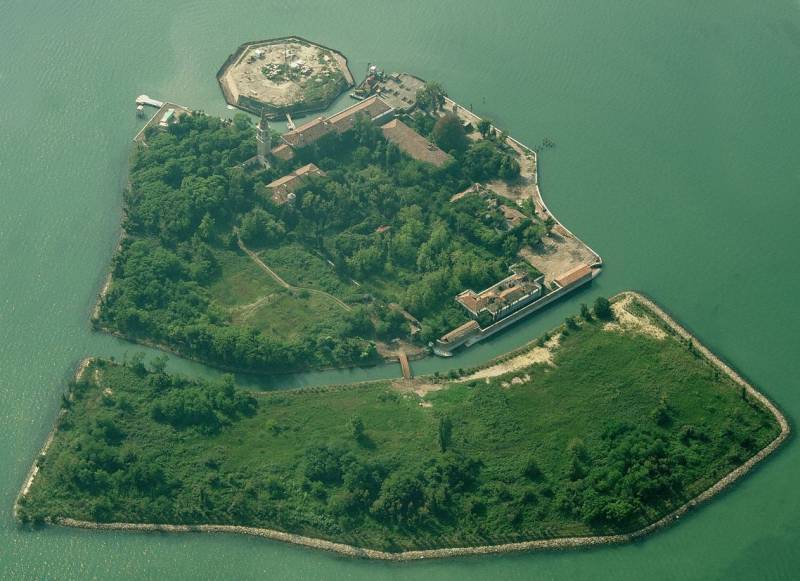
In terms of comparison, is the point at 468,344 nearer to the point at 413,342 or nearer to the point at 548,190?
the point at 413,342

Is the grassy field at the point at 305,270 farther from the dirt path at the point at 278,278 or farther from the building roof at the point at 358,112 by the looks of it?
the building roof at the point at 358,112

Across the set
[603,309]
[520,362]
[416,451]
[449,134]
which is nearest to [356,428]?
[416,451]

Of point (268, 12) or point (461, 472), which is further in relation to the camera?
point (268, 12)

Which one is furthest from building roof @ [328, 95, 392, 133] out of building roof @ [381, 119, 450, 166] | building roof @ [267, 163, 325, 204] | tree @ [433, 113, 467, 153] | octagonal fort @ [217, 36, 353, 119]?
tree @ [433, 113, 467, 153]

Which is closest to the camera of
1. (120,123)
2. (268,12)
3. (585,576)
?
(585,576)

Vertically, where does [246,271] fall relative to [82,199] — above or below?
above

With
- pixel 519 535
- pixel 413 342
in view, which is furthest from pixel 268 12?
pixel 519 535

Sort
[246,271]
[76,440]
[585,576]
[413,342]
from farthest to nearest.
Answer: [246,271] → [413,342] → [76,440] → [585,576]

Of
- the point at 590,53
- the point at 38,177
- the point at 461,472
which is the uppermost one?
the point at 590,53
